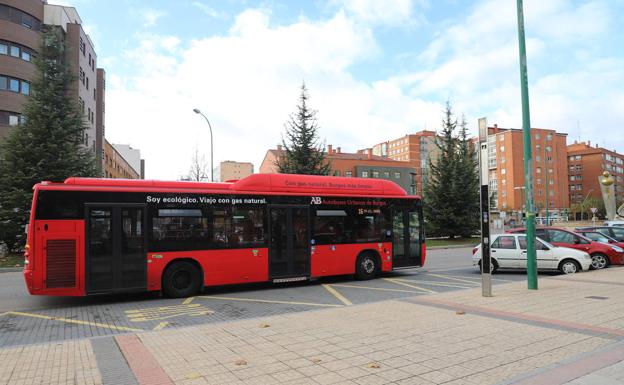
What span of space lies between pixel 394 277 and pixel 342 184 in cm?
354

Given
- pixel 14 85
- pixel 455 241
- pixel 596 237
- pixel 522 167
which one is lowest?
pixel 455 241

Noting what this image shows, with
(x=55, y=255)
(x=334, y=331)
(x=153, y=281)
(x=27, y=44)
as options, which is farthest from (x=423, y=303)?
(x=27, y=44)

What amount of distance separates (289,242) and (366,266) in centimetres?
276

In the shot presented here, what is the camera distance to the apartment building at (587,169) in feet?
414

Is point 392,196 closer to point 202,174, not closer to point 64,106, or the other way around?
point 64,106

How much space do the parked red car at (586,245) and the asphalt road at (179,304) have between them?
2765 millimetres

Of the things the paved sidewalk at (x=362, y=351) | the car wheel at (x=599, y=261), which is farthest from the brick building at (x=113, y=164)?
the paved sidewalk at (x=362, y=351)

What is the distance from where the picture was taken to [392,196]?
13.8 metres

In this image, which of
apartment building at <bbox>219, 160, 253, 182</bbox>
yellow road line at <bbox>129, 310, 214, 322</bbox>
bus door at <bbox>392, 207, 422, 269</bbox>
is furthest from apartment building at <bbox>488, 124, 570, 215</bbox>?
yellow road line at <bbox>129, 310, 214, 322</bbox>

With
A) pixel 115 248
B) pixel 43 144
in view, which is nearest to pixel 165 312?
pixel 115 248

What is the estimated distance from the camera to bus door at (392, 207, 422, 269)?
44.9ft

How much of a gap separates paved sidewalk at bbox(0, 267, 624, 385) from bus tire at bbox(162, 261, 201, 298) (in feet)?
12.0

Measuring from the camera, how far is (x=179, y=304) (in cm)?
952

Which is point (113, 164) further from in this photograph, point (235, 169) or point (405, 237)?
point (405, 237)
